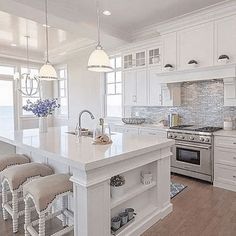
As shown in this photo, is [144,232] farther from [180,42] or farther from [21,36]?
[21,36]

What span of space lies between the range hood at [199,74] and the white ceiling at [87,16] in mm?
1080

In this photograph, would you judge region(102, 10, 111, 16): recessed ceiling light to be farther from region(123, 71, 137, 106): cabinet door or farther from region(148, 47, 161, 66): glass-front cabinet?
region(123, 71, 137, 106): cabinet door

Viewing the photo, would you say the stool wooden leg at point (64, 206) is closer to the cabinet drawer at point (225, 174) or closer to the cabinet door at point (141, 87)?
the cabinet drawer at point (225, 174)

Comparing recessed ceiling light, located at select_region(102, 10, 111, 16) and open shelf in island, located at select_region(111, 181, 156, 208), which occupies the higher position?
recessed ceiling light, located at select_region(102, 10, 111, 16)

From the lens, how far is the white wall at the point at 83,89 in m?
6.27

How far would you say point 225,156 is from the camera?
11.5 feet

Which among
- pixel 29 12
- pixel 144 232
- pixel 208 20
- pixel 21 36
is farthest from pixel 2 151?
pixel 208 20

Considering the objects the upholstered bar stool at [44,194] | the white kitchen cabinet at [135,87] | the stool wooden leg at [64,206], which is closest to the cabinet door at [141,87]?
the white kitchen cabinet at [135,87]

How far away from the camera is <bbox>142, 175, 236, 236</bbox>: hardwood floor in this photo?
7.85 ft

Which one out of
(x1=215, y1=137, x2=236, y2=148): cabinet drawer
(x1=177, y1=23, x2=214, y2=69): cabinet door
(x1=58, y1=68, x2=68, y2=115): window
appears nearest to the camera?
(x1=215, y1=137, x2=236, y2=148): cabinet drawer

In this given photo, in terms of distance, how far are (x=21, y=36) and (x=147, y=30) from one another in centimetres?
321

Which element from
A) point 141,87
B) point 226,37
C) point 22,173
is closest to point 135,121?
point 141,87

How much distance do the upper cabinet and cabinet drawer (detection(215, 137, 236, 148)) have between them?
2.39 m

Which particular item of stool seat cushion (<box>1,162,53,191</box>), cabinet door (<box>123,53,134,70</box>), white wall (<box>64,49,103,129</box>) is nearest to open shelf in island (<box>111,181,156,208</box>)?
stool seat cushion (<box>1,162,53,191</box>)
